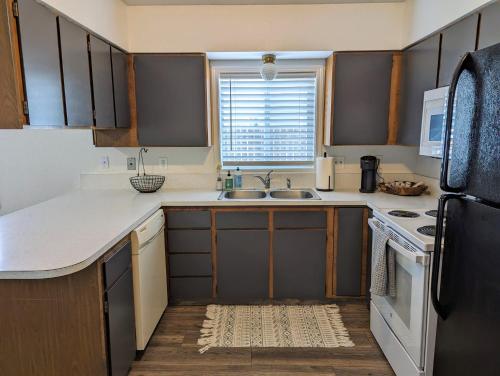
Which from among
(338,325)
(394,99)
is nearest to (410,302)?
(338,325)

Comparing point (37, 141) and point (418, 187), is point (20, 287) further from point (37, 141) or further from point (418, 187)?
point (418, 187)

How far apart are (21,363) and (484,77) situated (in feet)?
6.81

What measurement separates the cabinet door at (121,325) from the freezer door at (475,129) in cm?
157

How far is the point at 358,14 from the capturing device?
2879mm

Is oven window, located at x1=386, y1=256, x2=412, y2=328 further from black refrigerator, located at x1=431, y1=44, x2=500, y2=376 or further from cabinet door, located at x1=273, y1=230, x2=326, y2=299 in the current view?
cabinet door, located at x1=273, y1=230, x2=326, y2=299

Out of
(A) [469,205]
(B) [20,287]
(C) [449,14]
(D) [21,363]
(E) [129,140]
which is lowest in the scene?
(D) [21,363]

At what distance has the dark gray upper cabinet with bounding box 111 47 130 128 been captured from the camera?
8.74 feet

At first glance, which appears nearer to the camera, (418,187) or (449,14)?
(449,14)

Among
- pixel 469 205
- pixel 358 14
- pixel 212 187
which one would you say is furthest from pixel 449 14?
pixel 212 187

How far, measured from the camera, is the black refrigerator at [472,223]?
99cm

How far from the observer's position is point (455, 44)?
211 cm

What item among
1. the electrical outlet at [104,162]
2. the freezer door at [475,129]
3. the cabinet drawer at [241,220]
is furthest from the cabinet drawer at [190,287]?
the freezer door at [475,129]

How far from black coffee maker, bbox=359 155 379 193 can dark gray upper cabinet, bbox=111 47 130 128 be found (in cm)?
206

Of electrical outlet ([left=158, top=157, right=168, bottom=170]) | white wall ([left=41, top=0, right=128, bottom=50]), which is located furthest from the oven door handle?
white wall ([left=41, top=0, right=128, bottom=50])
